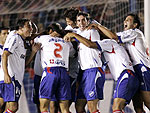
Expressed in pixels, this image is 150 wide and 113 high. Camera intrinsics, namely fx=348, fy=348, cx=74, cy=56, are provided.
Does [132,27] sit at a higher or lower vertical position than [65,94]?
higher

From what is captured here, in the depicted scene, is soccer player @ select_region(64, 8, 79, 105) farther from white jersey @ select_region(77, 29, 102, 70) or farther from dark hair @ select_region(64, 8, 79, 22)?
white jersey @ select_region(77, 29, 102, 70)

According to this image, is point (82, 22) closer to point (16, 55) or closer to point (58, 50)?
point (58, 50)

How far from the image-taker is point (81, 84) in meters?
5.19

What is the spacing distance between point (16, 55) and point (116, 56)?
150 cm

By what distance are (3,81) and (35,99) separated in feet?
2.55

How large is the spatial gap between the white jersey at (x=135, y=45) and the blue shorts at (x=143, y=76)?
70mm

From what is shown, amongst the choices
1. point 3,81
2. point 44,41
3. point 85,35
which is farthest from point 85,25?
point 3,81

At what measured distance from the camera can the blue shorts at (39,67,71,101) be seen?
5.18 metres

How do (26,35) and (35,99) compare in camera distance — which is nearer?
(26,35)

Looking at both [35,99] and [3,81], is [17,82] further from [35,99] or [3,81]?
[35,99]

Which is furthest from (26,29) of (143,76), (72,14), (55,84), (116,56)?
(143,76)

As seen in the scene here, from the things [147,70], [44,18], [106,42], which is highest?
[44,18]

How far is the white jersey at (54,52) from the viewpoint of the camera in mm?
5258

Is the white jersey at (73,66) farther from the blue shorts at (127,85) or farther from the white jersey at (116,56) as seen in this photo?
the blue shorts at (127,85)
